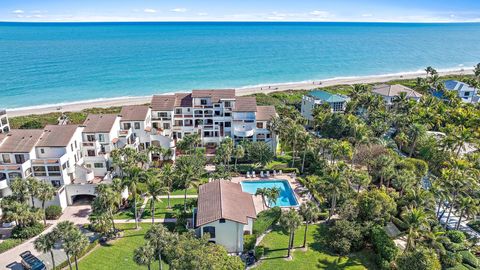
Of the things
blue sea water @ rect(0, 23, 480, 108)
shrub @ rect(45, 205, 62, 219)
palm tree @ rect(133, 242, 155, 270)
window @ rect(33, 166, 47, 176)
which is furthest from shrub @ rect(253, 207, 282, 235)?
blue sea water @ rect(0, 23, 480, 108)

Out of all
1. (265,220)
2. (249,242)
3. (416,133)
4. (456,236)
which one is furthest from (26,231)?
(416,133)

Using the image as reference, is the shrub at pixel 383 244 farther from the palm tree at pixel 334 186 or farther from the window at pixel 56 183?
the window at pixel 56 183

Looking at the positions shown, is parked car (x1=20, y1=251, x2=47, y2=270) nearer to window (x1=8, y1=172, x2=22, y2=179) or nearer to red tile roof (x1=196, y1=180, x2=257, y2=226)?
window (x1=8, y1=172, x2=22, y2=179)

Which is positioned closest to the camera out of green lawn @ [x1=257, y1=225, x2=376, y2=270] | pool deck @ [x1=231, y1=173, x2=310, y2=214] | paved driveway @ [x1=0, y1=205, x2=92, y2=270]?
paved driveway @ [x1=0, y1=205, x2=92, y2=270]

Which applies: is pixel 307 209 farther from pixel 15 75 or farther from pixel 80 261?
pixel 15 75

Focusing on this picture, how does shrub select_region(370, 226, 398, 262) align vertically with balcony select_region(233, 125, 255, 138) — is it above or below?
below
